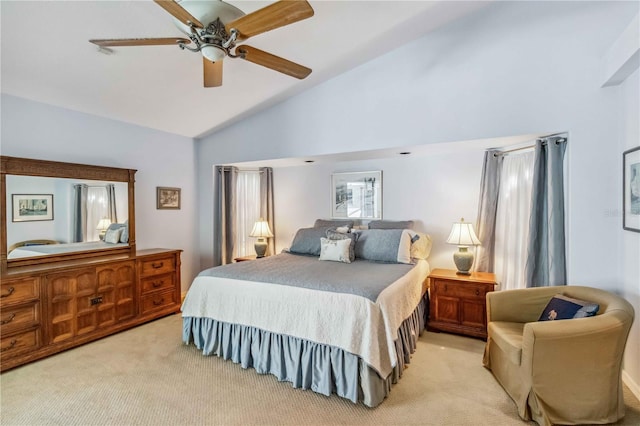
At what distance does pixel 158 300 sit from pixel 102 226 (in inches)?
43.0

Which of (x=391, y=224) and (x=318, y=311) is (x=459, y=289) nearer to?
(x=391, y=224)

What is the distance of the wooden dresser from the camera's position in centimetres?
265

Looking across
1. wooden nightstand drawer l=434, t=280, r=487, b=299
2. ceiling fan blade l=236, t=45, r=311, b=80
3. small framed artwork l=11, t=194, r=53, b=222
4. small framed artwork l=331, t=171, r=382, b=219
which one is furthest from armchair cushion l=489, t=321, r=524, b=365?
small framed artwork l=11, t=194, r=53, b=222

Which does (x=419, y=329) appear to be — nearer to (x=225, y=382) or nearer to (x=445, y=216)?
(x=445, y=216)

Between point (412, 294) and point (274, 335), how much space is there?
1.30m

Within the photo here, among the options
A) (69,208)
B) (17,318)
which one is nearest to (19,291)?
(17,318)

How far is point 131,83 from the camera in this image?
3.03m

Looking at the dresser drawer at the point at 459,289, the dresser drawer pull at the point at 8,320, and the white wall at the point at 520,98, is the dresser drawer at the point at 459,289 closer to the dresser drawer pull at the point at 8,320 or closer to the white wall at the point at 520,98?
the white wall at the point at 520,98

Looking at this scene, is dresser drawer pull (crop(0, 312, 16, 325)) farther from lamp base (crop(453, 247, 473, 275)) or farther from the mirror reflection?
lamp base (crop(453, 247, 473, 275))

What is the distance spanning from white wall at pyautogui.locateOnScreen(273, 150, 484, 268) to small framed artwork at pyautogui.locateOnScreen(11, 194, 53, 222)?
298 centimetres

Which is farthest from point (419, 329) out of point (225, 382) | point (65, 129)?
point (65, 129)

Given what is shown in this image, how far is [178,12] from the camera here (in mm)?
1507

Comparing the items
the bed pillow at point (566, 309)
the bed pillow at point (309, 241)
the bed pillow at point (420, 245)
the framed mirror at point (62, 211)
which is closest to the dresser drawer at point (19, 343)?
the framed mirror at point (62, 211)

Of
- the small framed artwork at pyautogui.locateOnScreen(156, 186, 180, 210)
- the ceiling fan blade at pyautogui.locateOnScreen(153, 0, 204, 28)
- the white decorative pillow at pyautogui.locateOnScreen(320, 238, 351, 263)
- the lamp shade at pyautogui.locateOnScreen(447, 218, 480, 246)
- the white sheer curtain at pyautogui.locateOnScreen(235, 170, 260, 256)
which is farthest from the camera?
the white sheer curtain at pyautogui.locateOnScreen(235, 170, 260, 256)
